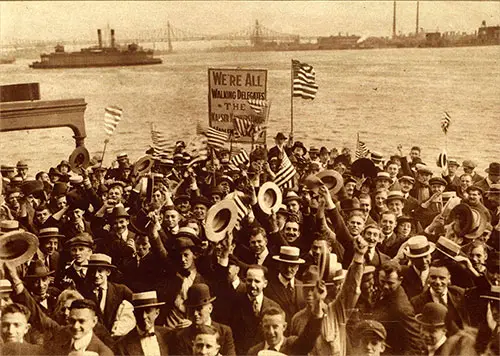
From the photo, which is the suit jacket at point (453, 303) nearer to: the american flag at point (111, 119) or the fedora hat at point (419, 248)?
the fedora hat at point (419, 248)

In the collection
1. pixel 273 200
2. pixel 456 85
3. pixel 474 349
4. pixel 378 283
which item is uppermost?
pixel 456 85

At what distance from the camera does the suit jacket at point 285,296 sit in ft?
13.8

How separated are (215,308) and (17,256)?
5.57 ft

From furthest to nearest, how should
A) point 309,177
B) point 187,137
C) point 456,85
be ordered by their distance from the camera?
point 187,137 < point 456,85 < point 309,177

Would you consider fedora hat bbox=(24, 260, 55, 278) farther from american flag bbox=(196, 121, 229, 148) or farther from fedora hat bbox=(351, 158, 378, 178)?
fedora hat bbox=(351, 158, 378, 178)

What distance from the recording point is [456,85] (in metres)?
8.68

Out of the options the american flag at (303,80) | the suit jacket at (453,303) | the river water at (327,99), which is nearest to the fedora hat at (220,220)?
the suit jacket at (453,303)

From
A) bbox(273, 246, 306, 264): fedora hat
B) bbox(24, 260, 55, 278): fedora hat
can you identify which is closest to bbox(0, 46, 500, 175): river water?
bbox(24, 260, 55, 278): fedora hat

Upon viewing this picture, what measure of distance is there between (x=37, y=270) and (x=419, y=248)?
3100 mm

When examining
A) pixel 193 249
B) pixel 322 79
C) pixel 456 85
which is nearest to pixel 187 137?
pixel 322 79

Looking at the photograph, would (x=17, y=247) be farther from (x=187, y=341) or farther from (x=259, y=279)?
(x=259, y=279)

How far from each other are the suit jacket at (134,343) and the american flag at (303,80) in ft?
15.4

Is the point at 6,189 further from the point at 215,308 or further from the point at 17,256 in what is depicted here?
the point at 215,308

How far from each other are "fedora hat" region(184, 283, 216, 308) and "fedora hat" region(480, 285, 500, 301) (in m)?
2.06
